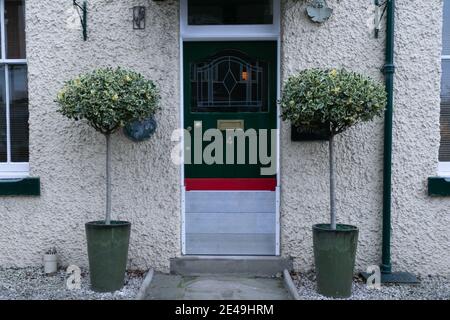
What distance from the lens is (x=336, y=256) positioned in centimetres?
442

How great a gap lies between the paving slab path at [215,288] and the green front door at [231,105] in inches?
38.8

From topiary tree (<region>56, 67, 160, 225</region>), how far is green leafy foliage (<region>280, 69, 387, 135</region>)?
51.8 inches

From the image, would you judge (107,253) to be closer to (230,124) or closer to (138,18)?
(230,124)

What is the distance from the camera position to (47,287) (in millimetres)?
4812

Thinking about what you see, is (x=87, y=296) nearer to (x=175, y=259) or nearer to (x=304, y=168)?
(x=175, y=259)

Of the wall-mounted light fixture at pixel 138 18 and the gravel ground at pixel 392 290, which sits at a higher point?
the wall-mounted light fixture at pixel 138 18

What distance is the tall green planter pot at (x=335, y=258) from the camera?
4.41m

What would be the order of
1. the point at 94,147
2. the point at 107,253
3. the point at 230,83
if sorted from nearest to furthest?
the point at 107,253 → the point at 94,147 → the point at 230,83

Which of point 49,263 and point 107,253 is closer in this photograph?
point 107,253

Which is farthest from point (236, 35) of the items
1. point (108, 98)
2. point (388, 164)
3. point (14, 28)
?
point (14, 28)

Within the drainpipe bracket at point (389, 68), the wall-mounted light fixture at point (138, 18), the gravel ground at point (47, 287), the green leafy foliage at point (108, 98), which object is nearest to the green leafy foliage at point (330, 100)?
the drainpipe bracket at point (389, 68)

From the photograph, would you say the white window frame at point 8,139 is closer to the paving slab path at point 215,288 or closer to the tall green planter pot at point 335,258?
the paving slab path at point 215,288

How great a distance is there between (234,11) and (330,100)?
1.74 meters

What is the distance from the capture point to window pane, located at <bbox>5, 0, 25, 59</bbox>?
538 cm
